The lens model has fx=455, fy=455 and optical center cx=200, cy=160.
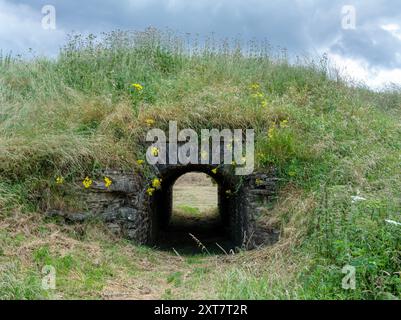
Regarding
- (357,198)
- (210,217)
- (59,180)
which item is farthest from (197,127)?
(210,217)

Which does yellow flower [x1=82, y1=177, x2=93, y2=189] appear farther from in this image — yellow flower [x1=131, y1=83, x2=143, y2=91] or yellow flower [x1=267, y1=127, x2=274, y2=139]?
yellow flower [x1=267, y1=127, x2=274, y2=139]

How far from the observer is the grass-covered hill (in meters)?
4.58

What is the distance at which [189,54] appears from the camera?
11.0 metres

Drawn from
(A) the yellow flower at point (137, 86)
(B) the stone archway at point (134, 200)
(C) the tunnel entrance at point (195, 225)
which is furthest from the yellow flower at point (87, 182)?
(A) the yellow flower at point (137, 86)

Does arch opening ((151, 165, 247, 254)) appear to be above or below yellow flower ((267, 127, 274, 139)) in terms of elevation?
below

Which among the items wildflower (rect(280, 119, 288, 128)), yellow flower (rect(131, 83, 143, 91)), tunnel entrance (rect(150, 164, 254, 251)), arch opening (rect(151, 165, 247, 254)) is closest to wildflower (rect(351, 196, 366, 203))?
arch opening (rect(151, 165, 247, 254))

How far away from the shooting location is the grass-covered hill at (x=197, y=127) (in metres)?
4.58

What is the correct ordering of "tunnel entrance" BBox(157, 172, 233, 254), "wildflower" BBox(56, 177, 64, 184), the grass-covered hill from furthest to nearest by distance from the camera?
"tunnel entrance" BBox(157, 172, 233, 254) → "wildflower" BBox(56, 177, 64, 184) → the grass-covered hill

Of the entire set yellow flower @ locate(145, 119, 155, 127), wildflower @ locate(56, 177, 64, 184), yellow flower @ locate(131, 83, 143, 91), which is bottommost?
wildflower @ locate(56, 177, 64, 184)

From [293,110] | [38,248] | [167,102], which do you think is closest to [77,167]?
[38,248]

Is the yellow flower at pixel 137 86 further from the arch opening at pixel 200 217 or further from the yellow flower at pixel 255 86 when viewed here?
the yellow flower at pixel 255 86

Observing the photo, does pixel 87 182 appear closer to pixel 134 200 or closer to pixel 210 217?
pixel 134 200

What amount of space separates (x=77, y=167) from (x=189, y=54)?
204 inches
